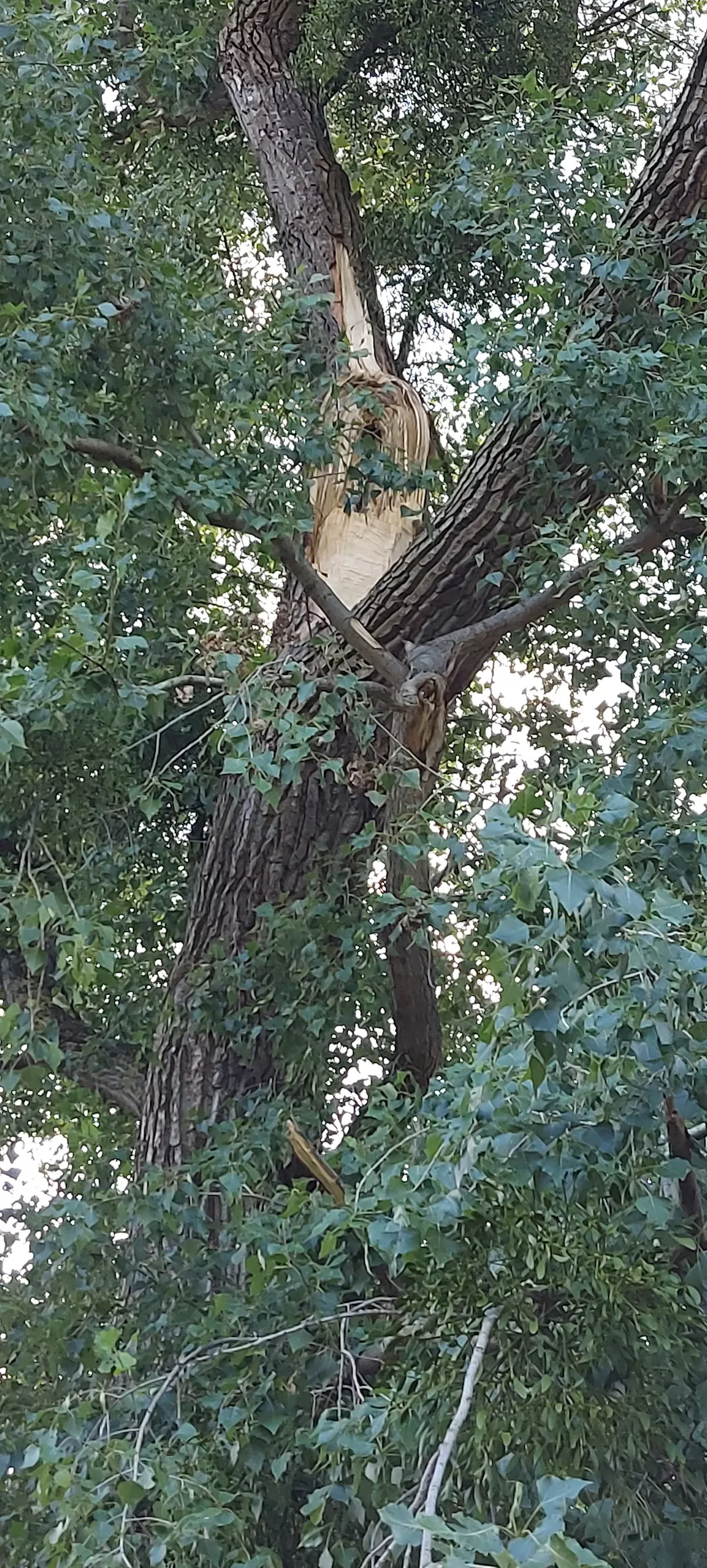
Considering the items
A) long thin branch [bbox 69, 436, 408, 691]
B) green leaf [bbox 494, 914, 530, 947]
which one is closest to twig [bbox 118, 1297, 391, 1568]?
green leaf [bbox 494, 914, 530, 947]

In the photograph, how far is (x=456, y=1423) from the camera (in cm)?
153

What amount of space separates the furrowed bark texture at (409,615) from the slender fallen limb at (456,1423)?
139 cm

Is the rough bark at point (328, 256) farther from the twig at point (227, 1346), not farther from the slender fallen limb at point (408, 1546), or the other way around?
the slender fallen limb at point (408, 1546)

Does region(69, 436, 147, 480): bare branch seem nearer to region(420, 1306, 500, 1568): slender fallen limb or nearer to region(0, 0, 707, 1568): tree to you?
region(0, 0, 707, 1568): tree

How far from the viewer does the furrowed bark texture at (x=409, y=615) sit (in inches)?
116

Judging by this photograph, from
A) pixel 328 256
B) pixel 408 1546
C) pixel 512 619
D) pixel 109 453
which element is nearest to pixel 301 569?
pixel 109 453

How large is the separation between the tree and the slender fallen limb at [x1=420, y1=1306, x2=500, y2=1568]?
0.07 ft

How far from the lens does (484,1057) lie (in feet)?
5.33

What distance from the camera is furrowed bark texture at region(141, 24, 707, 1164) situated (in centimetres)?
295

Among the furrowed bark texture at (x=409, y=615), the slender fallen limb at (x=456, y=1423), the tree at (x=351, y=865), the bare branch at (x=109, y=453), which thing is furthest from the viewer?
the furrowed bark texture at (x=409, y=615)

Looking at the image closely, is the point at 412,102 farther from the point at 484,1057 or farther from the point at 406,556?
the point at 484,1057

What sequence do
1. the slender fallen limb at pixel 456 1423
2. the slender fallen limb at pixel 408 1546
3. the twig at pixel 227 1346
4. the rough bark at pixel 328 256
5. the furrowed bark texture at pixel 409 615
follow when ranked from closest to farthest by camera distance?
the slender fallen limb at pixel 456 1423
the slender fallen limb at pixel 408 1546
the twig at pixel 227 1346
the furrowed bark texture at pixel 409 615
the rough bark at pixel 328 256

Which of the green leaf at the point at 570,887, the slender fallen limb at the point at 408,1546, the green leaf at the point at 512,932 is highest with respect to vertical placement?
the green leaf at the point at 570,887

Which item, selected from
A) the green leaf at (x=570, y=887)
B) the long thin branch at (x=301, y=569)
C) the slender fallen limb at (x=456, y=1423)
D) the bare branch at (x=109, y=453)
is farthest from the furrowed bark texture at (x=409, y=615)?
the green leaf at (x=570, y=887)
